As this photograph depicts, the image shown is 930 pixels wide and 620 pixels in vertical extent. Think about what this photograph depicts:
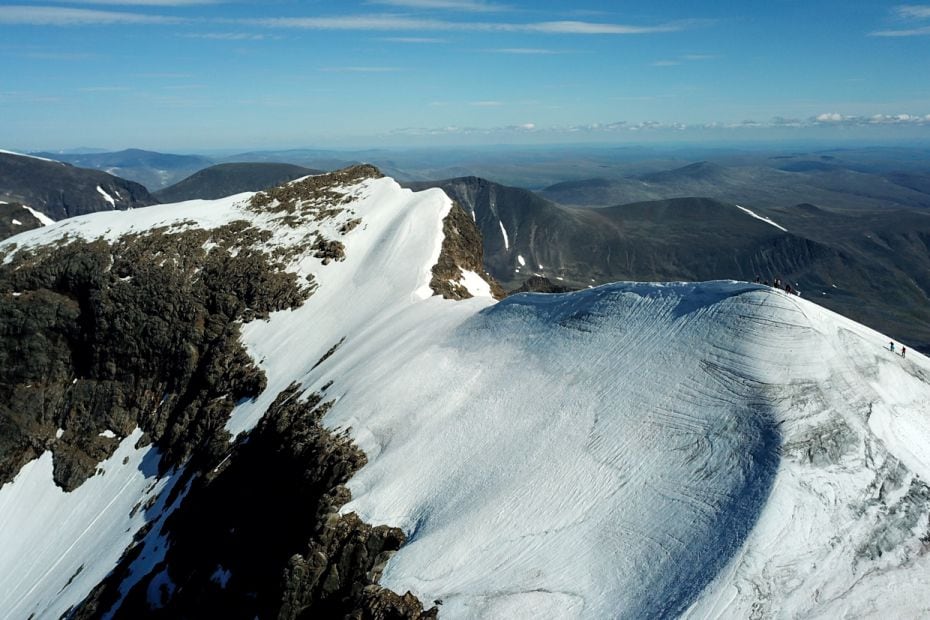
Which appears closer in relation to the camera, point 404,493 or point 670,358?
point 404,493

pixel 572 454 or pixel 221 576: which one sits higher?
pixel 572 454

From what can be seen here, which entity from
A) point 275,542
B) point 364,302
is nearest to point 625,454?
point 275,542

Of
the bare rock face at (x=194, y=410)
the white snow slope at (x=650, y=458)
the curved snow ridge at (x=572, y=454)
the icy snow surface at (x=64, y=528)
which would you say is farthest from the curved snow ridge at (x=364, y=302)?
the icy snow surface at (x=64, y=528)

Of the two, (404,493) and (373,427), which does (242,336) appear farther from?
(404,493)

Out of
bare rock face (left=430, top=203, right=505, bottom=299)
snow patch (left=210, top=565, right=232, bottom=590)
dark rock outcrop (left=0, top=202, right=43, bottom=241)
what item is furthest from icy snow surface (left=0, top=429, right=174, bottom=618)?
dark rock outcrop (left=0, top=202, right=43, bottom=241)

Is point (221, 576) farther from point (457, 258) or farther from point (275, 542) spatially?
point (457, 258)

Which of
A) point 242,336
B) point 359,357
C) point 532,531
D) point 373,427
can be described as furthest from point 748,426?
point 242,336
